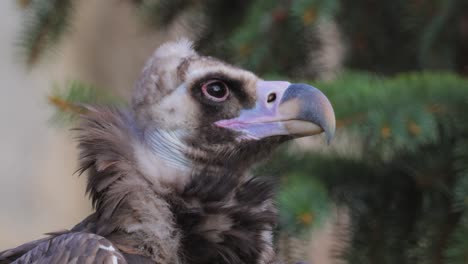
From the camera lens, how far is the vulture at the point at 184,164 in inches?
54.2

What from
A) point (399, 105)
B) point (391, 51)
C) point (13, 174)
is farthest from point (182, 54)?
point (13, 174)

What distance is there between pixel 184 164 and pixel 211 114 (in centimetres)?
9

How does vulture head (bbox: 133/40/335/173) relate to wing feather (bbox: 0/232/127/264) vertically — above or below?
above

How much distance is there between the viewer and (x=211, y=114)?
152 cm

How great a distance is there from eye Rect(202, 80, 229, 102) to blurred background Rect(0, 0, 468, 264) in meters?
0.21

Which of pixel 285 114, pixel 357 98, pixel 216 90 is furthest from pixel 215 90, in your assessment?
pixel 357 98

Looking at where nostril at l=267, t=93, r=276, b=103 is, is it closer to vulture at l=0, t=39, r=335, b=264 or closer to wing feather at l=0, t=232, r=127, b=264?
vulture at l=0, t=39, r=335, b=264

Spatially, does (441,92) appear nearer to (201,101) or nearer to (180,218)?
(201,101)

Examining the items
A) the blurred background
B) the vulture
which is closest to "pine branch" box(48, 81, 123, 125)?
the blurred background

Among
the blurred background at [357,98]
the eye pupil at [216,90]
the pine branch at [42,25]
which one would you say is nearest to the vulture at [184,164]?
the eye pupil at [216,90]

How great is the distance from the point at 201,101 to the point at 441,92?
0.46 m

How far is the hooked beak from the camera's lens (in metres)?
1.42

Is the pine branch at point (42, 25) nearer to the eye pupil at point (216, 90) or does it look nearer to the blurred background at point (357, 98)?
the blurred background at point (357, 98)

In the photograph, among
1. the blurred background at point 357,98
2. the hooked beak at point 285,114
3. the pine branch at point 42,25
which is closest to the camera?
the hooked beak at point 285,114
